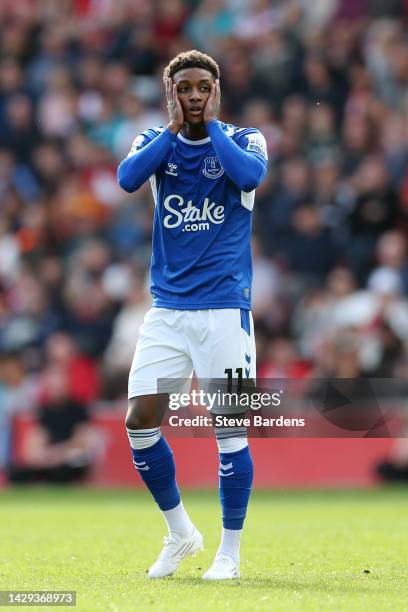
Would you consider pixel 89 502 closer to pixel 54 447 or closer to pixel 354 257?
pixel 54 447

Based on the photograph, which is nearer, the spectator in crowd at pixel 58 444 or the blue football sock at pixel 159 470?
the blue football sock at pixel 159 470

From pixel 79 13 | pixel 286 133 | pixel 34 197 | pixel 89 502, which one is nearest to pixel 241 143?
pixel 89 502

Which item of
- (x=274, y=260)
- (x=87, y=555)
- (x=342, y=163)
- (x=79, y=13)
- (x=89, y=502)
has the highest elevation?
(x=79, y=13)

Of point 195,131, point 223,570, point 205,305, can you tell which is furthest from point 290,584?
point 195,131

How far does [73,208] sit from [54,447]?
3.61 m

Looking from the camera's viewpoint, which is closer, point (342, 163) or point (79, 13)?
point (342, 163)

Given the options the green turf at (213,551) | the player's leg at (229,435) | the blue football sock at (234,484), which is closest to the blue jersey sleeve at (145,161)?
the player's leg at (229,435)

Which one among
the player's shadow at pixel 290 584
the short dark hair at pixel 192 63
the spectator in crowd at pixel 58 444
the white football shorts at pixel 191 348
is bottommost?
the spectator in crowd at pixel 58 444

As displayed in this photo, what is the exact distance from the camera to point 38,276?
15.4 meters

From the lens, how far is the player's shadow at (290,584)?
19.6 feet

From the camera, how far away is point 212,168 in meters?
6.57

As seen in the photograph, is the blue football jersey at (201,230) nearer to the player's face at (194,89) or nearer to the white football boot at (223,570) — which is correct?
the player's face at (194,89)

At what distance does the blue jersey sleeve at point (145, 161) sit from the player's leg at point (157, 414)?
26.6 inches

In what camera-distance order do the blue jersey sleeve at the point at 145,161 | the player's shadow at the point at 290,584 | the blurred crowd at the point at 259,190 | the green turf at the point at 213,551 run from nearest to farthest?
1. the green turf at the point at 213,551
2. the player's shadow at the point at 290,584
3. the blue jersey sleeve at the point at 145,161
4. the blurred crowd at the point at 259,190
